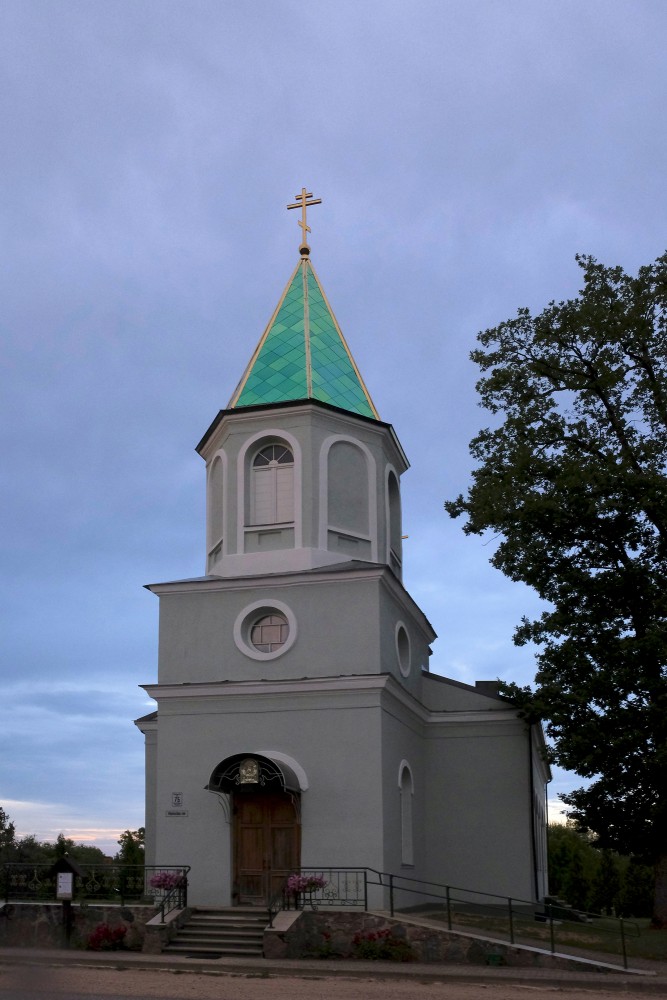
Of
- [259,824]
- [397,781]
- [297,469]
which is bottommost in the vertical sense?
[259,824]

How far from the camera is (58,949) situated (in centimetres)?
1708

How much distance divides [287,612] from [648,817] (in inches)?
321

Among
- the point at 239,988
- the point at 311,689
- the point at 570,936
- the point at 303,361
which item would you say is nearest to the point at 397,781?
the point at 311,689

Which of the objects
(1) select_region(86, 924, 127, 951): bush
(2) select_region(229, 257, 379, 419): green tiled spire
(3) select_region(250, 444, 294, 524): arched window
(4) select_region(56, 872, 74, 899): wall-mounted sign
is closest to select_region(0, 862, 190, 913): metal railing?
(1) select_region(86, 924, 127, 951): bush

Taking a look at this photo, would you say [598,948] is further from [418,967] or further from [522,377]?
[522,377]

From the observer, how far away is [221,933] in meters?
16.8

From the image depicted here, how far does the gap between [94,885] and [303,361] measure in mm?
10927

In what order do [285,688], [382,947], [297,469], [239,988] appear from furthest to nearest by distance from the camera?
[297,469] → [285,688] → [382,947] → [239,988]

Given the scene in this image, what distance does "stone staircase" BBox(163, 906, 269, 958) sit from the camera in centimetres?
1627

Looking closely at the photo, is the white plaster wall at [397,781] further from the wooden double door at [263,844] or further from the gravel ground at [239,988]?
the gravel ground at [239,988]

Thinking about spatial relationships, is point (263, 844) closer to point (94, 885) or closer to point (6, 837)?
point (94, 885)

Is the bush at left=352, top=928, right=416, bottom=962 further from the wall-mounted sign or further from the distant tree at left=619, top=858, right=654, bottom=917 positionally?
the distant tree at left=619, top=858, right=654, bottom=917

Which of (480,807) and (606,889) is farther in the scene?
(606,889)

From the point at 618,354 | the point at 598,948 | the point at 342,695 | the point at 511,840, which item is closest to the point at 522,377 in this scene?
the point at 618,354
